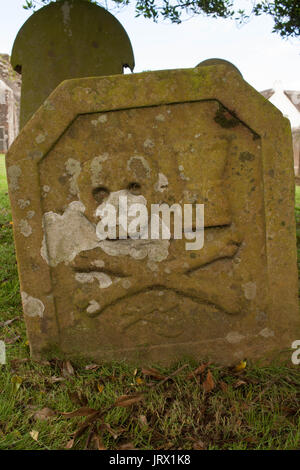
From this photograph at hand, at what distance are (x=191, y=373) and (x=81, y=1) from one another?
12.1 feet

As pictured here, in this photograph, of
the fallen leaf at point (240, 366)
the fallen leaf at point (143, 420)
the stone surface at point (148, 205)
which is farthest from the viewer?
the fallen leaf at point (240, 366)

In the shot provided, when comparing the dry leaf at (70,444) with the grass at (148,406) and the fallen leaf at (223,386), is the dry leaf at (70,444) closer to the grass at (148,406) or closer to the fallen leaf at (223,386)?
the grass at (148,406)

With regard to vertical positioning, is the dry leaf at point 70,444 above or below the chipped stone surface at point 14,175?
below

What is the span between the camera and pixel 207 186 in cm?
207

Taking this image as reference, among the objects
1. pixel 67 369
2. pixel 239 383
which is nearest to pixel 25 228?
pixel 67 369

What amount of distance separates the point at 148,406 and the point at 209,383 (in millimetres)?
339

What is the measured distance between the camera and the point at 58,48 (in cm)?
374

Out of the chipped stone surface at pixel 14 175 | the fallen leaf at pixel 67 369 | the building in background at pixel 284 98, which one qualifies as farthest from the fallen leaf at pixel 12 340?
the building in background at pixel 284 98

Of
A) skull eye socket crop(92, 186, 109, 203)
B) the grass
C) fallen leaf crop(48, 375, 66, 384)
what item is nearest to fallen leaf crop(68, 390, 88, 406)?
the grass

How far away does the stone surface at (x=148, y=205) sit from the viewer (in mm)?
2004

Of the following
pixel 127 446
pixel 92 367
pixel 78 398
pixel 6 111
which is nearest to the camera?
pixel 127 446

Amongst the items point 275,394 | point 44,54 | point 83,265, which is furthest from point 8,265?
point 275,394

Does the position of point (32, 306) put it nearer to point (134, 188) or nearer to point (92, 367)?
point (92, 367)
